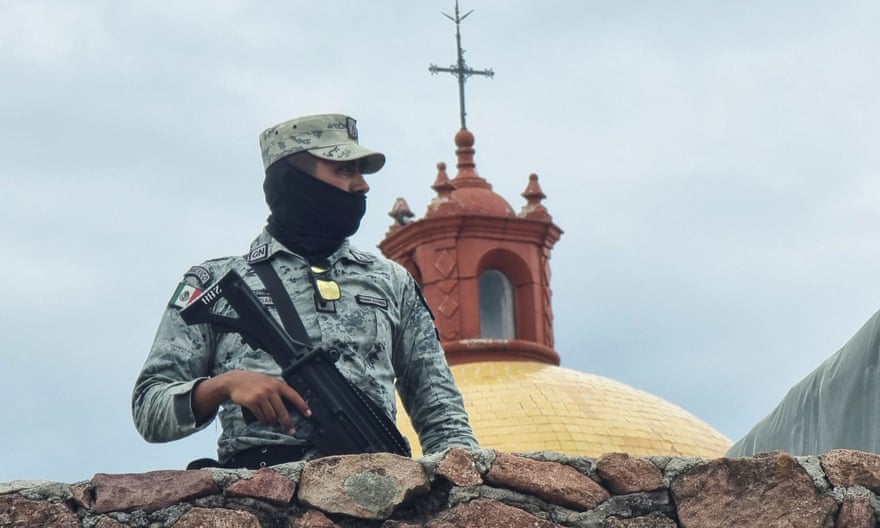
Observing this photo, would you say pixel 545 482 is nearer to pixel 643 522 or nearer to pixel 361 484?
pixel 643 522

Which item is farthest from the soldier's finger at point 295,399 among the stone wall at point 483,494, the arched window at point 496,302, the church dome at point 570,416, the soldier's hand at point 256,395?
the arched window at point 496,302

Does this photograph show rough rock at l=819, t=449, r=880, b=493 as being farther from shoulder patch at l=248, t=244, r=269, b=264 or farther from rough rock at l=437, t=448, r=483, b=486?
shoulder patch at l=248, t=244, r=269, b=264

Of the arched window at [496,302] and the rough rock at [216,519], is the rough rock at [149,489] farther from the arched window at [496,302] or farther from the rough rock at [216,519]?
the arched window at [496,302]

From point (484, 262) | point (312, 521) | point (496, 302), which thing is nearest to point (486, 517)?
point (312, 521)

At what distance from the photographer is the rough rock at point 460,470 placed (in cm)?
702

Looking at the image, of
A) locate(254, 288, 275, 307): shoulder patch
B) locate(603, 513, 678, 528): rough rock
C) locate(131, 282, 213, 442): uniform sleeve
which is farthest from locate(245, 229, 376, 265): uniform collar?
locate(603, 513, 678, 528): rough rock

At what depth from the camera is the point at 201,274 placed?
7.86m

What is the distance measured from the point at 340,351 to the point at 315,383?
0.29 m

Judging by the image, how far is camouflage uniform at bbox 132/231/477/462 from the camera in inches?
294

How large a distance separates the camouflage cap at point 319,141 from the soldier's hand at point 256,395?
3.13 ft

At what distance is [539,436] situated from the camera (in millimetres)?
29703

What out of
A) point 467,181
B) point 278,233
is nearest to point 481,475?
point 278,233

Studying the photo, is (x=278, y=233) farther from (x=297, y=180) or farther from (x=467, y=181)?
(x=467, y=181)

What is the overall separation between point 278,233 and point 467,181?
28.5 meters
